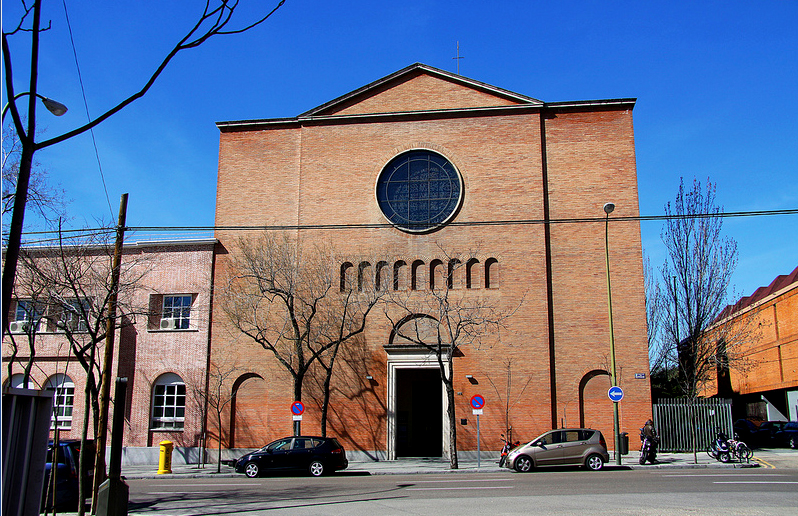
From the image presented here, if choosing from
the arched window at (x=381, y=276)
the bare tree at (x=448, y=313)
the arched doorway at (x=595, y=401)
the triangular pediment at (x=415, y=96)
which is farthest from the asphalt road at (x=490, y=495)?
the triangular pediment at (x=415, y=96)

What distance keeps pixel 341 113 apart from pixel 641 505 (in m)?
22.8

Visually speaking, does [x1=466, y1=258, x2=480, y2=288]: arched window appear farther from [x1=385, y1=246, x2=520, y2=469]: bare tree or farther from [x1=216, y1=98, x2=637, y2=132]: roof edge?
[x1=216, y1=98, x2=637, y2=132]: roof edge

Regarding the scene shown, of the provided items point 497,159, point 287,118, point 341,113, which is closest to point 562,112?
point 497,159

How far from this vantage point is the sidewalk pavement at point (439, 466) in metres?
22.4

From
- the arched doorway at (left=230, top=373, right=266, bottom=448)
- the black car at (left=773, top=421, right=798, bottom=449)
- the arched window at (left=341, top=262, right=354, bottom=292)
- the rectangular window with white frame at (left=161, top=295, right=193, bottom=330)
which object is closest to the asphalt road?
the arched doorway at (left=230, top=373, right=266, bottom=448)

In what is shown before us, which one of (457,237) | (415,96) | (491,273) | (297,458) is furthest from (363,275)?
(297,458)

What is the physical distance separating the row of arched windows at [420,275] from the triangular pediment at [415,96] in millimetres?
7013

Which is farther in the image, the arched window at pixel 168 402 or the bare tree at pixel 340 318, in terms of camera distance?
the arched window at pixel 168 402

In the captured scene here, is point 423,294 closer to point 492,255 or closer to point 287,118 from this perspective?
point 492,255

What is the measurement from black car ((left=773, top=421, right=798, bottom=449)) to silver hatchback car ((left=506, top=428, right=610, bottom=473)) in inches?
644

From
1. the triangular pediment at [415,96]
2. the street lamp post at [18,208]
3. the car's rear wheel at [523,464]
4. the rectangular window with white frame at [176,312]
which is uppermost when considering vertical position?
the triangular pediment at [415,96]

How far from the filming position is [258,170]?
3078cm

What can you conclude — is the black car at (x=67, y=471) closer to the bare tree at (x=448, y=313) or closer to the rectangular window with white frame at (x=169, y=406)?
the rectangular window with white frame at (x=169, y=406)

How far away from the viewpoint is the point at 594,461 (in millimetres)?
21375
